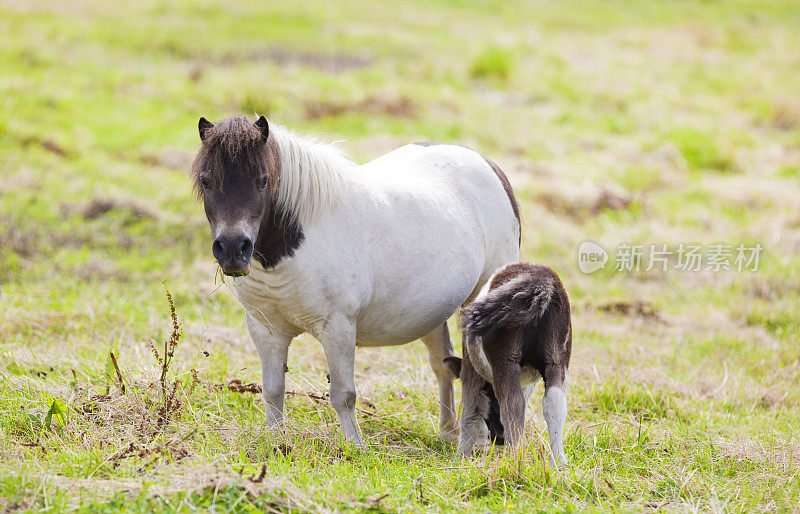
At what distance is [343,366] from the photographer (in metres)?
4.54

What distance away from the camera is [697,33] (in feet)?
75.8

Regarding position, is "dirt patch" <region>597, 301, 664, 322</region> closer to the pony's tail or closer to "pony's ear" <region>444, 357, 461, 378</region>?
"pony's ear" <region>444, 357, 461, 378</region>

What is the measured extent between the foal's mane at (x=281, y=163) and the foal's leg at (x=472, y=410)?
49.2 inches

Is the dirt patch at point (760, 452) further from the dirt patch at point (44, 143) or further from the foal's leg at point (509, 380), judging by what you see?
the dirt patch at point (44, 143)

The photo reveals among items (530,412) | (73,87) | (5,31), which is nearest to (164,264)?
(530,412)

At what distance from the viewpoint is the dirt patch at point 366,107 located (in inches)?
521

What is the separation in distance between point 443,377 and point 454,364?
39cm

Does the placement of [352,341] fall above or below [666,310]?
above

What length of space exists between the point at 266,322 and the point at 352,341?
49 cm

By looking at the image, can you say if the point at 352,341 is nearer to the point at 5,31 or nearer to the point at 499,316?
the point at 499,316

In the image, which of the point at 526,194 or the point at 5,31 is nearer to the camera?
the point at 526,194

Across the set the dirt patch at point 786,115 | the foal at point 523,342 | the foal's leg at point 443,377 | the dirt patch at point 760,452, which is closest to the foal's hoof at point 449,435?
the foal's leg at point 443,377

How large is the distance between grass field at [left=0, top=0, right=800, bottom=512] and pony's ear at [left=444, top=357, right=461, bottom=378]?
0.43 metres

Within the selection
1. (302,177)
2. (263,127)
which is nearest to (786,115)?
(302,177)
